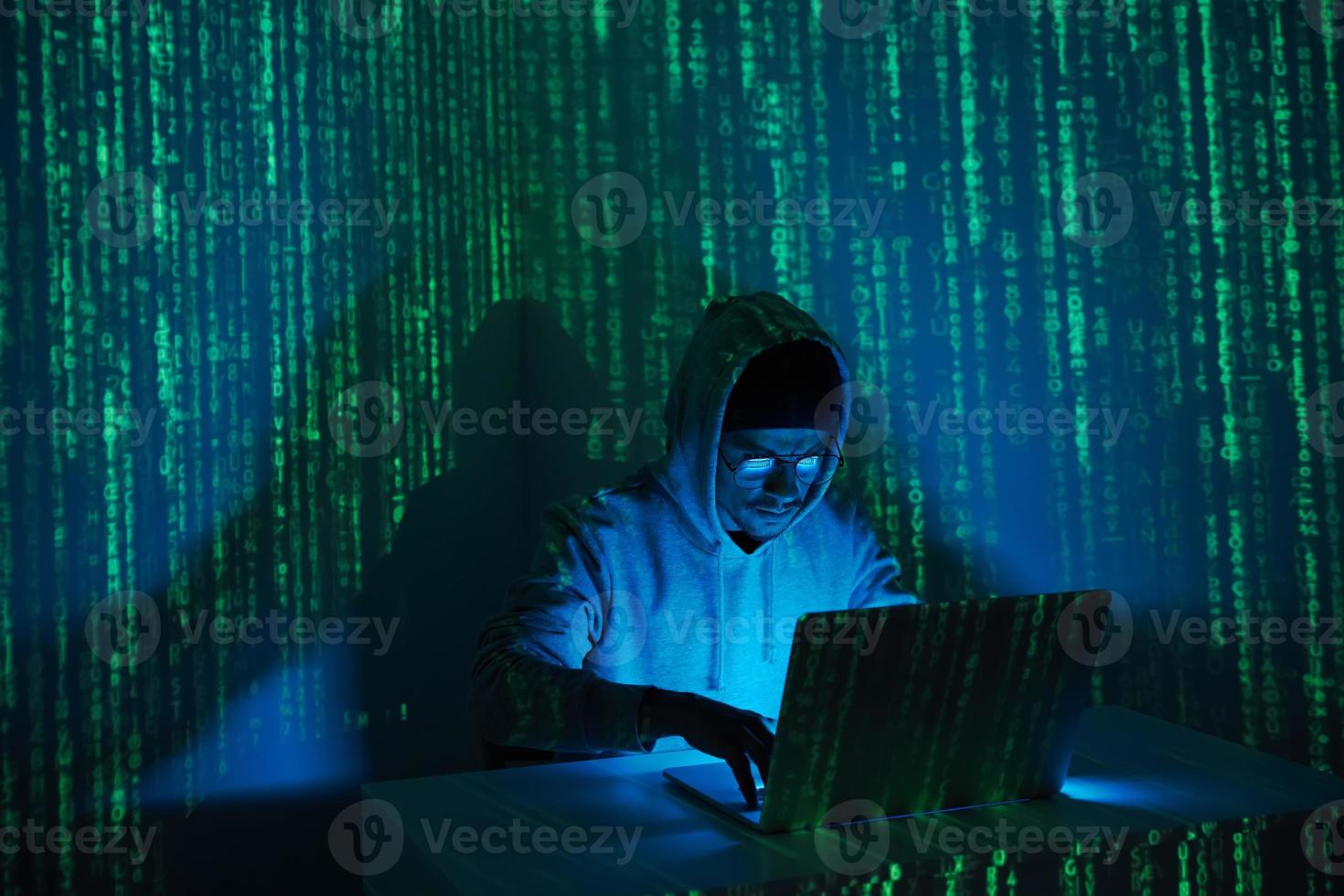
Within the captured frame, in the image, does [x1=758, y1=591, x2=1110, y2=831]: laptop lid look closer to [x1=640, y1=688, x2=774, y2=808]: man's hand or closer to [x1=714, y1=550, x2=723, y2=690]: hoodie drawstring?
[x1=640, y1=688, x2=774, y2=808]: man's hand

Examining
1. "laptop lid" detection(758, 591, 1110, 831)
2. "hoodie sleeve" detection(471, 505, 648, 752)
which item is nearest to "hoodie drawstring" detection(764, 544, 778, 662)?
"hoodie sleeve" detection(471, 505, 648, 752)

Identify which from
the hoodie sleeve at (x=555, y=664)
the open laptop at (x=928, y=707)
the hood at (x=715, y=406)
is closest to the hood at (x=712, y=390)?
the hood at (x=715, y=406)

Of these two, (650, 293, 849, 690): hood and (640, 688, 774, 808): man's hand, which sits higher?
(650, 293, 849, 690): hood

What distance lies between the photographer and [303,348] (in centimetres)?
200

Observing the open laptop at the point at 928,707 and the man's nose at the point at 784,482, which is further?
the man's nose at the point at 784,482

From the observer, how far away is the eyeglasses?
1646 millimetres

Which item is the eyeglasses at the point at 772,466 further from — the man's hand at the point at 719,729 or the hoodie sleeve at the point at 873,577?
the man's hand at the point at 719,729

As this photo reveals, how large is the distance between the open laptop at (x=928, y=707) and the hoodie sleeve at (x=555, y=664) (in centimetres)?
16

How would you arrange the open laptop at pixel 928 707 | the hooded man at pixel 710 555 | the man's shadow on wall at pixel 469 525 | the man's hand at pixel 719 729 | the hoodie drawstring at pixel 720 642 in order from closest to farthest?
the open laptop at pixel 928 707 → the man's hand at pixel 719 729 → the hooded man at pixel 710 555 → the hoodie drawstring at pixel 720 642 → the man's shadow on wall at pixel 469 525

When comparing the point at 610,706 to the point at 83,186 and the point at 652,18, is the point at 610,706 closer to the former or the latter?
the point at 83,186

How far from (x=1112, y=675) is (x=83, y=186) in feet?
5.38

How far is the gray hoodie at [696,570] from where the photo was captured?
1.66m

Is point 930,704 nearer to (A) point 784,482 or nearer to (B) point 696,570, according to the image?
(A) point 784,482

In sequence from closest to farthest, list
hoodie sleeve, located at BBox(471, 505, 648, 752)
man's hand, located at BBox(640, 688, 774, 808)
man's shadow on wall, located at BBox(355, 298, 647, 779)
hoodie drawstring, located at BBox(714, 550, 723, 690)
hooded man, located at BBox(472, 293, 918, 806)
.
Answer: man's hand, located at BBox(640, 688, 774, 808) → hoodie sleeve, located at BBox(471, 505, 648, 752) → hooded man, located at BBox(472, 293, 918, 806) → hoodie drawstring, located at BBox(714, 550, 723, 690) → man's shadow on wall, located at BBox(355, 298, 647, 779)
